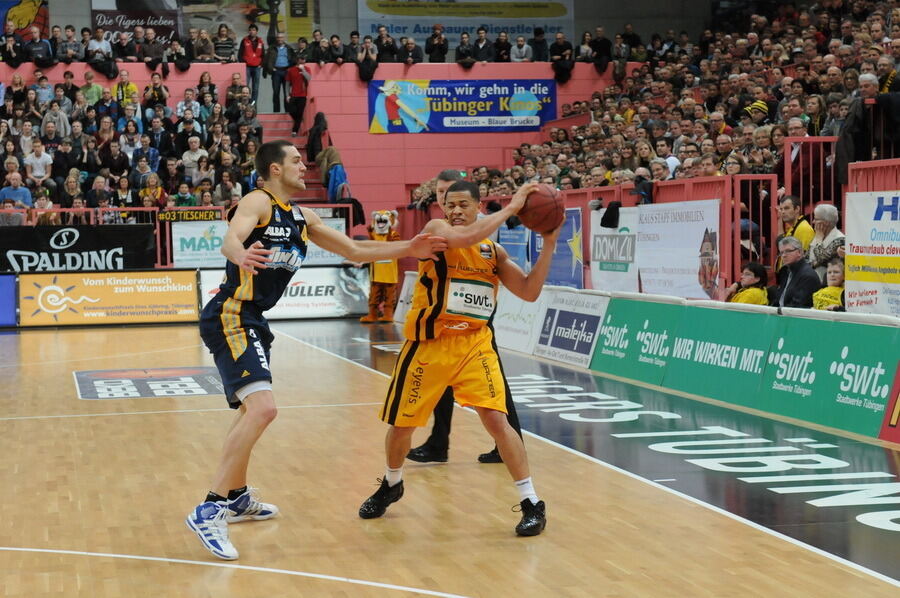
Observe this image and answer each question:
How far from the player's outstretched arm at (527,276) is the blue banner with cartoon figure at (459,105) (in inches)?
935

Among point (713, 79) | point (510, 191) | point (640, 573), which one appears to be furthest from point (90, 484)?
point (713, 79)

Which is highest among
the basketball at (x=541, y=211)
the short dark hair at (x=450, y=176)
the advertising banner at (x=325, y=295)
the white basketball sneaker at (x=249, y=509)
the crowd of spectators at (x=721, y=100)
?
the crowd of spectators at (x=721, y=100)

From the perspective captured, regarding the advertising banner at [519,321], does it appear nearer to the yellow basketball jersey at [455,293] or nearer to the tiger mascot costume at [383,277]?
the tiger mascot costume at [383,277]

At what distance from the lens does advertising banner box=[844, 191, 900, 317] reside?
32.2 feet

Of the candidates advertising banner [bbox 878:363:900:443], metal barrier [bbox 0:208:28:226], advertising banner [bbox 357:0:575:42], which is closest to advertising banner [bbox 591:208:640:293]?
advertising banner [bbox 878:363:900:443]

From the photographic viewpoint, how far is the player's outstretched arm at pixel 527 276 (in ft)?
20.9

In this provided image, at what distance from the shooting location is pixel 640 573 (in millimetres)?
5602

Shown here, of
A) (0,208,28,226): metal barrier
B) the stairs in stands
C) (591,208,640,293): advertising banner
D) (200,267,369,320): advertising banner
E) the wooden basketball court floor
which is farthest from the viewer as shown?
the stairs in stands

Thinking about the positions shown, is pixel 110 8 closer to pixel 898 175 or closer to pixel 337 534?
pixel 898 175

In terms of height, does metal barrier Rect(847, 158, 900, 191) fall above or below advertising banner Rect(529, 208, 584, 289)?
above

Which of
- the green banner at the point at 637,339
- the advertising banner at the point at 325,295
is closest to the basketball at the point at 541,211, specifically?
the green banner at the point at 637,339

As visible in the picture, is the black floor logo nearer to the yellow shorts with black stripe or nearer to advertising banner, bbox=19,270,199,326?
the yellow shorts with black stripe

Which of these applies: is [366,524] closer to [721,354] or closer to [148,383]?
[721,354]

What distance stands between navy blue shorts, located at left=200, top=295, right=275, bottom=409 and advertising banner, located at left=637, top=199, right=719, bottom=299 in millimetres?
8106
